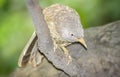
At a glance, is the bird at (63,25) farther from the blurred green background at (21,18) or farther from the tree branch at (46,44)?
the blurred green background at (21,18)

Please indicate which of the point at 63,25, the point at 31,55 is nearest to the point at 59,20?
the point at 63,25

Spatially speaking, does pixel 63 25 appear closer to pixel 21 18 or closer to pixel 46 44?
pixel 46 44

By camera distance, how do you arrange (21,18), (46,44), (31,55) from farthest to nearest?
(21,18) < (31,55) < (46,44)

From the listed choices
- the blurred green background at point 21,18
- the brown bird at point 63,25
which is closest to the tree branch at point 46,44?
the brown bird at point 63,25

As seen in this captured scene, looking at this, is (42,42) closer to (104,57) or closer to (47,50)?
(47,50)

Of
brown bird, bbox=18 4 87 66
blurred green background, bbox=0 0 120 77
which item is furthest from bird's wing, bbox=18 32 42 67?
blurred green background, bbox=0 0 120 77

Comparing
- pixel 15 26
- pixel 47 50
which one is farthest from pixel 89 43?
pixel 15 26

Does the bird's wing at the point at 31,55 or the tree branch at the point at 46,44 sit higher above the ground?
the tree branch at the point at 46,44

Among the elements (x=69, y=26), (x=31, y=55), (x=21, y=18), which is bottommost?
(x=21, y=18)
